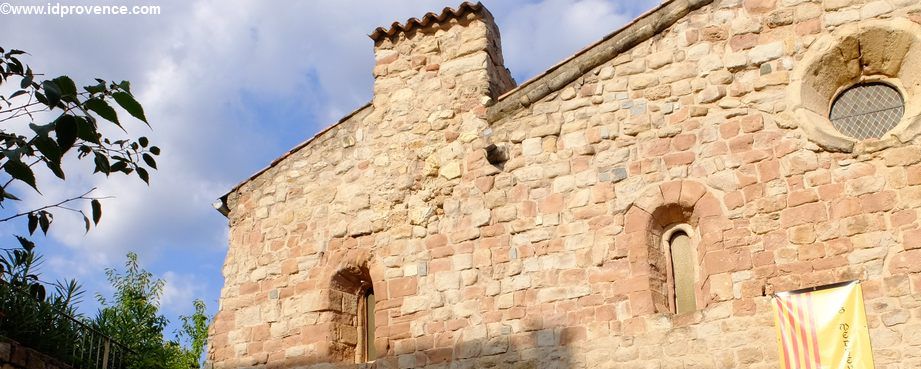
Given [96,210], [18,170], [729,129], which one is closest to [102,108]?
[18,170]

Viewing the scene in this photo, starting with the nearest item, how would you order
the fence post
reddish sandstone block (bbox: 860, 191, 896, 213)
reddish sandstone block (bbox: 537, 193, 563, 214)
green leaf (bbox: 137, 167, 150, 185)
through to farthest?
green leaf (bbox: 137, 167, 150, 185)
reddish sandstone block (bbox: 860, 191, 896, 213)
reddish sandstone block (bbox: 537, 193, 563, 214)
the fence post

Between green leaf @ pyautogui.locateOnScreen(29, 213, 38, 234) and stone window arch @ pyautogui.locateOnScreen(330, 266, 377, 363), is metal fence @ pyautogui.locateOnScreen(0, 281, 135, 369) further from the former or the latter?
green leaf @ pyautogui.locateOnScreen(29, 213, 38, 234)

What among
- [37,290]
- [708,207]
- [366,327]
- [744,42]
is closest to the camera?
[37,290]

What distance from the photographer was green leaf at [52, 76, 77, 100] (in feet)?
10.8

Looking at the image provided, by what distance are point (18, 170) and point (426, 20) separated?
6953mm

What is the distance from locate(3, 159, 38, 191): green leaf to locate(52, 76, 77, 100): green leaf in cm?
28

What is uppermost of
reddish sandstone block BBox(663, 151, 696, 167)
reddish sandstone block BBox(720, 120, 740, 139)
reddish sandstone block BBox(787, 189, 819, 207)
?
reddish sandstone block BBox(720, 120, 740, 139)

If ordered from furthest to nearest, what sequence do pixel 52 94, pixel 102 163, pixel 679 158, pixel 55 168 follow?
pixel 679 158
pixel 102 163
pixel 55 168
pixel 52 94

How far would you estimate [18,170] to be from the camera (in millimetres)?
3311

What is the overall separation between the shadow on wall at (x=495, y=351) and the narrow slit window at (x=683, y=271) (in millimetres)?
852

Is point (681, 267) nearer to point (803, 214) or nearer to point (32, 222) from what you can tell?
point (803, 214)

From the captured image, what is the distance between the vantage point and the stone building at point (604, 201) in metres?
7.39

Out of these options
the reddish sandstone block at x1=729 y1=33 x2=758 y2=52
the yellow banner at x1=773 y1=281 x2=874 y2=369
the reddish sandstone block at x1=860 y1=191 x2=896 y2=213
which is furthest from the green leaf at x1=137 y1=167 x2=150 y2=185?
the reddish sandstone block at x1=729 y1=33 x2=758 y2=52

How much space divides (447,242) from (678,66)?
2627mm
